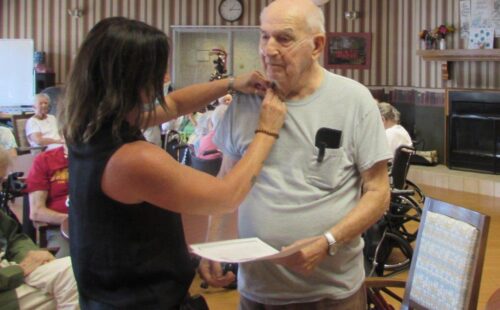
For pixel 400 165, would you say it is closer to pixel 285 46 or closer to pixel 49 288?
pixel 49 288

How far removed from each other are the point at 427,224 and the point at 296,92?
863mm

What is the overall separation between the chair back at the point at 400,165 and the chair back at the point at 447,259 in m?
2.29

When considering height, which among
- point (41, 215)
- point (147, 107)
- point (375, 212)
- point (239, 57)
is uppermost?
point (239, 57)

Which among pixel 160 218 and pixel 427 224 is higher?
pixel 160 218

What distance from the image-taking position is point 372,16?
33.7 ft

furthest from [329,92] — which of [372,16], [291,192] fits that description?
[372,16]

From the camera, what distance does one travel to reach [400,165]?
15.0 feet

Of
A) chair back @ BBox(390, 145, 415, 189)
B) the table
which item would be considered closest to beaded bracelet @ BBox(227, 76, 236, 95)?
the table

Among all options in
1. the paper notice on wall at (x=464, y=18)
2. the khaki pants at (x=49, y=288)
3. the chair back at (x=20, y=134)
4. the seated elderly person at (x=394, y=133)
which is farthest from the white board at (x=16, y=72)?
the khaki pants at (x=49, y=288)

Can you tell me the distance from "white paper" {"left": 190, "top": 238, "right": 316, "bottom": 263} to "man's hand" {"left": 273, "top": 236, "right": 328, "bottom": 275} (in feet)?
0.05

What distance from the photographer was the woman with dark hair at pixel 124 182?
1333mm

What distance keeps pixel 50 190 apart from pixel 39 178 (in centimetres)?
10

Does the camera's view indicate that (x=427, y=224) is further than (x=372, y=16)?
No

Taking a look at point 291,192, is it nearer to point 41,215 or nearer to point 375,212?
point 375,212
